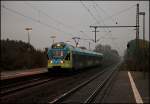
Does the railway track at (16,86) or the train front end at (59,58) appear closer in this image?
the railway track at (16,86)

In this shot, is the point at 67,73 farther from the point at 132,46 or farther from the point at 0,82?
the point at 132,46

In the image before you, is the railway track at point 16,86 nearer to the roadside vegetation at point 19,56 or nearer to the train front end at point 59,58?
the train front end at point 59,58

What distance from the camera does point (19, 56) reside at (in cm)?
5809

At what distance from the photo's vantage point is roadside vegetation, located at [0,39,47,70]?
177 ft

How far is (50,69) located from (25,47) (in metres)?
33.0

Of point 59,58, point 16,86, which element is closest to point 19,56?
point 59,58

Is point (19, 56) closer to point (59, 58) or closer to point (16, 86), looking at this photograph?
point (59, 58)

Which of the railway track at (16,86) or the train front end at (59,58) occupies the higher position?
the train front end at (59,58)

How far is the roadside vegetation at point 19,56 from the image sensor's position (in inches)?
2124

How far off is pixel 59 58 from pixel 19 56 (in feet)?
81.8

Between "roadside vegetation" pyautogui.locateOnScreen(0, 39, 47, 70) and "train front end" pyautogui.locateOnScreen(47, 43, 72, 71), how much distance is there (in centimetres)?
1945

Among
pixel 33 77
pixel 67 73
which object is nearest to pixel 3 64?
pixel 67 73

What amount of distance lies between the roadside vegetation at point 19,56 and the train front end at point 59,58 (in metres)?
19.5

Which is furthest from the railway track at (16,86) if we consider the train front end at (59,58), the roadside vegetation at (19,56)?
the roadside vegetation at (19,56)
